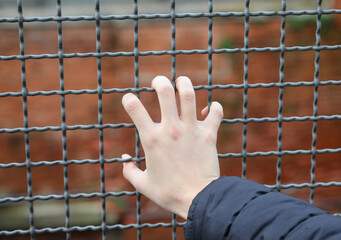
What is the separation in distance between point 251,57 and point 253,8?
1.02 feet

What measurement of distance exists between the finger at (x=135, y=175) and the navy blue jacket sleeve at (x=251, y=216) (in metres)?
0.15

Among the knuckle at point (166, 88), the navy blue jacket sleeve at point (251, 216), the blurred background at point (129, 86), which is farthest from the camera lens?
the blurred background at point (129, 86)

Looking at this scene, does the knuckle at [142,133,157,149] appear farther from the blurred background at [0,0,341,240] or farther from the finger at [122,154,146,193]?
the blurred background at [0,0,341,240]

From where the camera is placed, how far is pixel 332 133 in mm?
3131

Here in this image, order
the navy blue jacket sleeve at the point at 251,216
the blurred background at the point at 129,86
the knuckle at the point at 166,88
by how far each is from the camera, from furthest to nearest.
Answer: the blurred background at the point at 129,86 < the knuckle at the point at 166,88 < the navy blue jacket sleeve at the point at 251,216

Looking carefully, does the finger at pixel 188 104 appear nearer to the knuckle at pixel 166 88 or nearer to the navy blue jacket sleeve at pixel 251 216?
the knuckle at pixel 166 88

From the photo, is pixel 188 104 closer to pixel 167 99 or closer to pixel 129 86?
pixel 167 99

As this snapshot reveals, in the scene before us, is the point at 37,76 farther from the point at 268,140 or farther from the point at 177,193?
the point at 177,193

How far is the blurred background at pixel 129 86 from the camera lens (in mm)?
2797

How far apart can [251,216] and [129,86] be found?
241cm

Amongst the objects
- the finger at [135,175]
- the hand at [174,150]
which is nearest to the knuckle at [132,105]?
the hand at [174,150]

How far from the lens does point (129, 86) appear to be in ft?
9.84

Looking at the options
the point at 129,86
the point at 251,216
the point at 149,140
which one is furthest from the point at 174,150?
the point at 129,86

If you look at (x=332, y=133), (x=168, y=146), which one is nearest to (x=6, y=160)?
(x=332, y=133)
